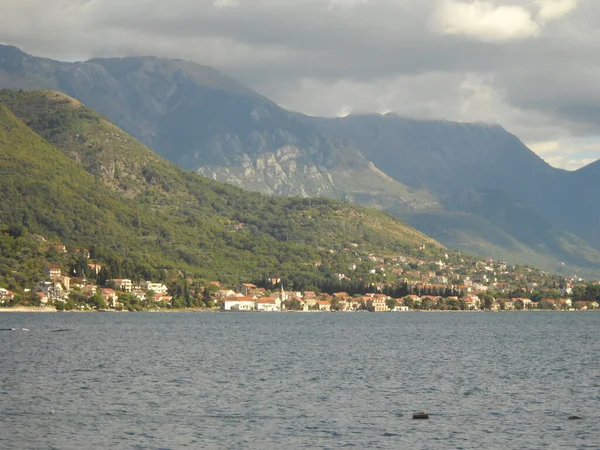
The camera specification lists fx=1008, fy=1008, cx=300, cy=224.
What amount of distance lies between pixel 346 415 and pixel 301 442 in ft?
30.9

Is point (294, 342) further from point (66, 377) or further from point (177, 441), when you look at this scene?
point (177, 441)

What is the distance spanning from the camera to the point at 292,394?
241 ft

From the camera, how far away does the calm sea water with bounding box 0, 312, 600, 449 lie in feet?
184

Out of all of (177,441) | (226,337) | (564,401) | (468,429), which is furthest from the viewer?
(226,337)

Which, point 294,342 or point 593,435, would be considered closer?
point 593,435

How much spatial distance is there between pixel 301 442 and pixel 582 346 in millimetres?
82714

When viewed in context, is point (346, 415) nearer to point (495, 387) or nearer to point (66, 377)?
point (495, 387)

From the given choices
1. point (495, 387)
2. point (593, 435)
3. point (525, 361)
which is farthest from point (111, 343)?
point (593, 435)

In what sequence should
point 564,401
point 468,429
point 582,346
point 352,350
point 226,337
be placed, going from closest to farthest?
point 468,429 → point 564,401 → point 352,350 → point 582,346 → point 226,337

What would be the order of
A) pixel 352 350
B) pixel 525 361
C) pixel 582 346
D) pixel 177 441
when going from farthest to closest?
pixel 582 346 → pixel 352 350 → pixel 525 361 → pixel 177 441

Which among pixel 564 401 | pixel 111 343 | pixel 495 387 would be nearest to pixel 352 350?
pixel 111 343

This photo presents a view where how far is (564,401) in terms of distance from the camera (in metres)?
70.9

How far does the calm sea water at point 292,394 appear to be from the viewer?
184 ft

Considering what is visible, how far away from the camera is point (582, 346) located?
5079 inches
